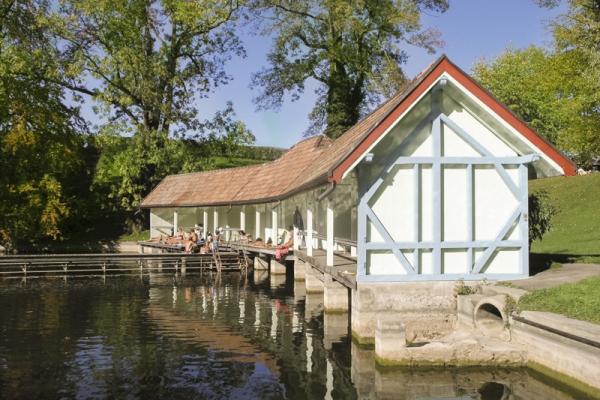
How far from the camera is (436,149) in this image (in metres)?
13.0

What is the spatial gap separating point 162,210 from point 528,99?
28.1 metres

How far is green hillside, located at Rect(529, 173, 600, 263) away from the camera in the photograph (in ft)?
73.2

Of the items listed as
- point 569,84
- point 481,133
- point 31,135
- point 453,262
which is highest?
point 569,84

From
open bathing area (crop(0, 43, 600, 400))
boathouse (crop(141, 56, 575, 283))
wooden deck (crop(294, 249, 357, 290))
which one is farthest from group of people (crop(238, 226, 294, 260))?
boathouse (crop(141, 56, 575, 283))

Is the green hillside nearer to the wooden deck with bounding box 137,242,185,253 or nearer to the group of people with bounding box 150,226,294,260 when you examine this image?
the group of people with bounding box 150,226,294,260

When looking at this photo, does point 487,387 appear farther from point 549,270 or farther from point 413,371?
point 549,270

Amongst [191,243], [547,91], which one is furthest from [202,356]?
[547,91]

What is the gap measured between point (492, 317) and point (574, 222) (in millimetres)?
20422

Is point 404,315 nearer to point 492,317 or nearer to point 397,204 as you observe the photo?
point 492,317

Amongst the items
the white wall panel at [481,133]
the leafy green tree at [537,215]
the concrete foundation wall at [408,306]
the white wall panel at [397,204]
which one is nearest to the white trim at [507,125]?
the white wall panel at [481,133]

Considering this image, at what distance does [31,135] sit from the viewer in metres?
34.2

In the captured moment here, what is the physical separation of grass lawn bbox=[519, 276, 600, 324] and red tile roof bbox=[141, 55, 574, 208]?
271 centimetres

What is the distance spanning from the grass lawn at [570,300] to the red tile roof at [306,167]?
2.71 meters

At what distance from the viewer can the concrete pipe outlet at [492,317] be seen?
11.2m
